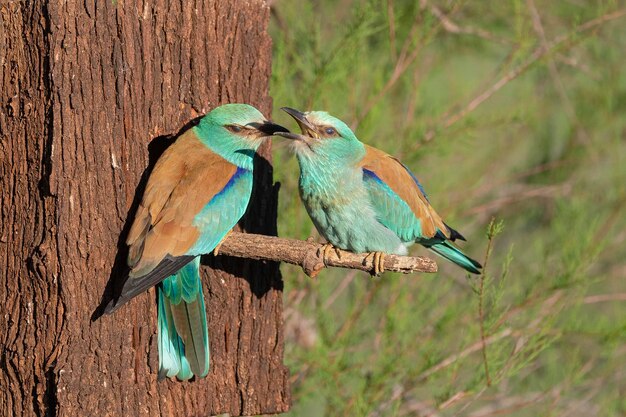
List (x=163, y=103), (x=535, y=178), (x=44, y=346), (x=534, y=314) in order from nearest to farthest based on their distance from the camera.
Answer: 1. (x=44, y=346)
2. (x=163, y=103)
3. (x=534, y=314)
4. (x=535, y=178)

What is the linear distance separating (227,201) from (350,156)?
0.66 metres

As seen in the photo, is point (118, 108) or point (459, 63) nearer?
point (118, 108)

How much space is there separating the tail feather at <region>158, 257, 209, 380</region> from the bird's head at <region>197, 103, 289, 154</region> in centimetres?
54

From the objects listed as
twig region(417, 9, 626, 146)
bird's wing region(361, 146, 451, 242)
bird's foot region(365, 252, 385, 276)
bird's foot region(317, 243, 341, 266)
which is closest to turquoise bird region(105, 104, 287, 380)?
bird's foot region(317, 243, 341, 266)

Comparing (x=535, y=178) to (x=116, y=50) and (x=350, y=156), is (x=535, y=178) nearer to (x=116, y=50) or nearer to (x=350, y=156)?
(x=350, y=156)

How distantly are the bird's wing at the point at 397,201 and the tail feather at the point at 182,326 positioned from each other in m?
0.88

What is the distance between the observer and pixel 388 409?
20.1ft

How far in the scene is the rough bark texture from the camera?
12.8 feet

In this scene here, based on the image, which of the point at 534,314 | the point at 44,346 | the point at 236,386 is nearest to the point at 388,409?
the point at 534,314

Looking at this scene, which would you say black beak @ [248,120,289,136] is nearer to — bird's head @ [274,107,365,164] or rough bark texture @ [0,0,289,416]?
bird's head @ [274,107,365,164]

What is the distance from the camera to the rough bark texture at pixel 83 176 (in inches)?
154

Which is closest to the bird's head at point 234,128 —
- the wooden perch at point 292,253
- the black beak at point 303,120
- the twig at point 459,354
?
the black beak at point 303,120

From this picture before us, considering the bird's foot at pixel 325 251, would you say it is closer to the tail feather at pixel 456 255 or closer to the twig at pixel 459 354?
the tail feather at pixel 456 255

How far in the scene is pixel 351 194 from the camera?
14.4 ft
